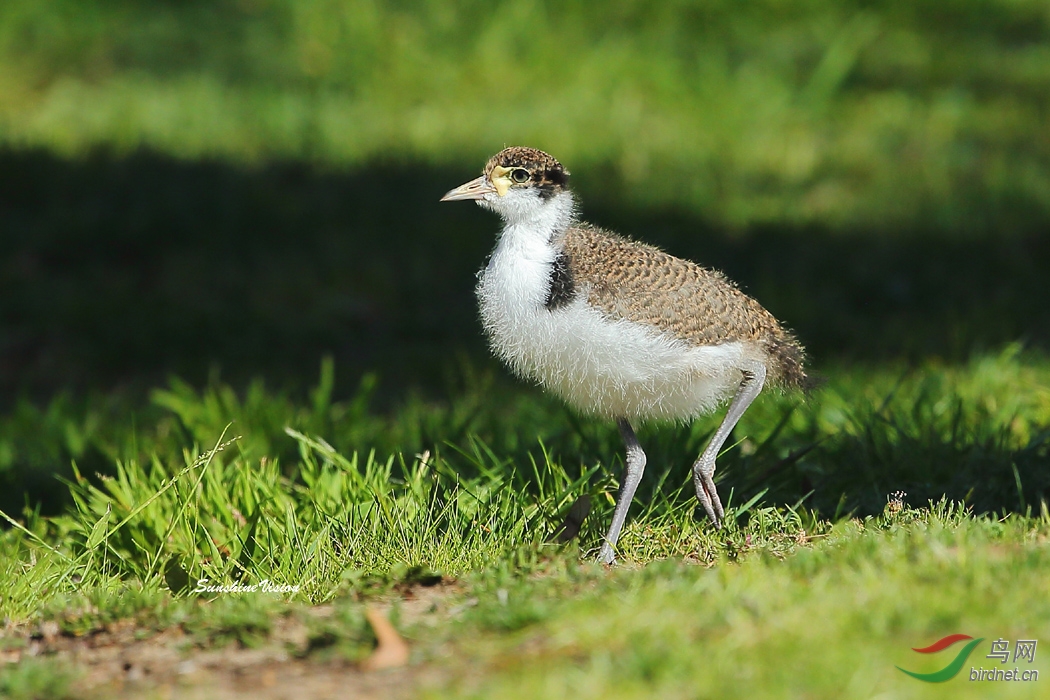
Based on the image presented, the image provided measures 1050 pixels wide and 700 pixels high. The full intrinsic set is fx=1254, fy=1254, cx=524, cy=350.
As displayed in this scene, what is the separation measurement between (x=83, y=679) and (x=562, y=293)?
1.78 m

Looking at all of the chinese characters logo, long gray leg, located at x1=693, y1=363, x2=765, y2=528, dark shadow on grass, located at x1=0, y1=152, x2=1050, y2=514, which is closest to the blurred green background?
dark shadow on grass, located at x1=0, y1=152, x2=1050, y2=514

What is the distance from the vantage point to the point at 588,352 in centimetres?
393

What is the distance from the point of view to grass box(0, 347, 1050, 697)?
116 inches

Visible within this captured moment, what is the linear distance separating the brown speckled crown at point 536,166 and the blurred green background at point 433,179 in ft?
4.15

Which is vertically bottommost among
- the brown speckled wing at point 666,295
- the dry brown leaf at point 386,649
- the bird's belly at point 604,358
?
the dry brown leaf at point 386,649

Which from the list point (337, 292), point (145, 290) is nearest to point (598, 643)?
point (337, 292)

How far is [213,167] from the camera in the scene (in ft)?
30.8

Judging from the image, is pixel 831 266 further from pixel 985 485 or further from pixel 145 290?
pixel 145 290

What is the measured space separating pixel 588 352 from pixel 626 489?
1.66 ft

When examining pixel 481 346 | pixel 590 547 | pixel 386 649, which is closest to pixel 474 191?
pixel 590 547

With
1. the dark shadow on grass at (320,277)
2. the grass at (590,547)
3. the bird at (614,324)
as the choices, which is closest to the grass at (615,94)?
the dark shadow on grass at (320,277)

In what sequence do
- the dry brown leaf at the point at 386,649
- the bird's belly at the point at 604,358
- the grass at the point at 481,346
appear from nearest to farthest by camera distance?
the dry brown leaf at the point at 386,649 < the grass at the point at 481,346 < the bird's belly at the point at 604,358

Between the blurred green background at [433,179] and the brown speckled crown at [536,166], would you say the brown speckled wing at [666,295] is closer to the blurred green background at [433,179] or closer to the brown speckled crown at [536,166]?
the brown speckled crown at [536,166]

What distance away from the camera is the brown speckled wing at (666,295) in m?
3.97
